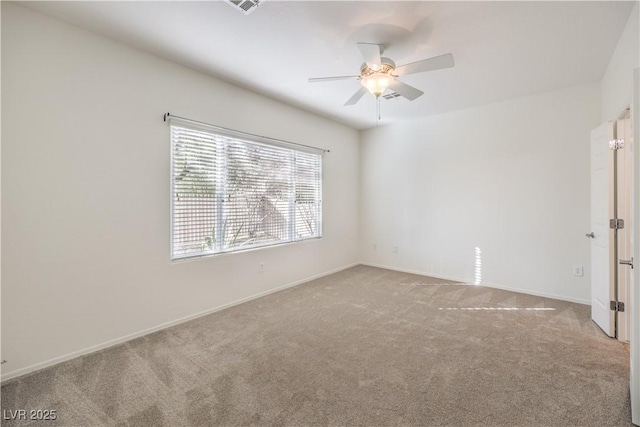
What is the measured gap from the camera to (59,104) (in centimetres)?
224

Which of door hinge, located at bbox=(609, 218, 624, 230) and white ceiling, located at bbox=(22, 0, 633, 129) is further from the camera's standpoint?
door hinge, located at bbox=(609, 218, 624, 230)

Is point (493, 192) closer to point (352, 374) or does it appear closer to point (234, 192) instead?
point (352, 374)

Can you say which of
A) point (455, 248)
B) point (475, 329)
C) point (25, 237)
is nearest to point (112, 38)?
point (25, 237)

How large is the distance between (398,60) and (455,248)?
3083mm

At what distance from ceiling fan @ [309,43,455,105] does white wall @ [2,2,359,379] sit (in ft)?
5.74

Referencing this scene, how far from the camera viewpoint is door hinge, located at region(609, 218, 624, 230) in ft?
8.23

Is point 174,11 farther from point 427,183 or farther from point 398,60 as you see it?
point 427,183

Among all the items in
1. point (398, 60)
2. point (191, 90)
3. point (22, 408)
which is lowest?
point (22, 408)

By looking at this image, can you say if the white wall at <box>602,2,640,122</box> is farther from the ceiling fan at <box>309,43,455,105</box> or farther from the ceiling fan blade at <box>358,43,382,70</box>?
the ceiling fan blade at <box>358,43,382,70</box>

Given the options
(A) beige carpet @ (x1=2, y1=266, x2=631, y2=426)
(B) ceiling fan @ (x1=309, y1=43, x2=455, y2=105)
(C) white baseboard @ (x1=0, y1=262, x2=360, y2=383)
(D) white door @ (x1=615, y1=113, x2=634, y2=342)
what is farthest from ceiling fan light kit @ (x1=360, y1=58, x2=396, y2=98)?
(C) white baseboard @ (x1=0, y1=262, x2=360, y2=383)

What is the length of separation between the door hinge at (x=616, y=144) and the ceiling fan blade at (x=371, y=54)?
231 cm

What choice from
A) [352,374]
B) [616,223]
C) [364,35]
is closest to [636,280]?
[616,223]

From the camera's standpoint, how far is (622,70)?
8.03 feet

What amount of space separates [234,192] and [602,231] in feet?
13.0
